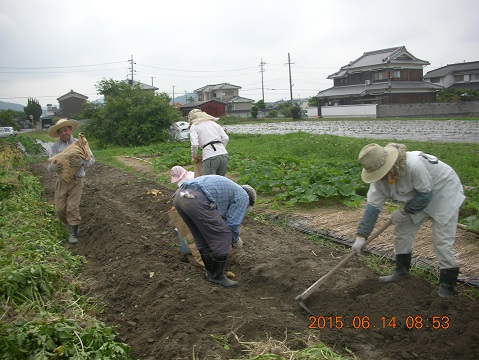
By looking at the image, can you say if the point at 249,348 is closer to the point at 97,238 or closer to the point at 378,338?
the point at 378,338

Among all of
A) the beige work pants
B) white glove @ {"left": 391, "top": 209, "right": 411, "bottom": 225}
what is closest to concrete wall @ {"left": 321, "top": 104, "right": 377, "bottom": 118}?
the beige work pants

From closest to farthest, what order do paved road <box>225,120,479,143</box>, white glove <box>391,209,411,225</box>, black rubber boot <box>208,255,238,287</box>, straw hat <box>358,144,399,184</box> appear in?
straw hat <box>358,144,399,184</box>
white glove <box>391,209,411,225</box>
black rubber boot <box>208,255,238,287</box>
paved road <box>225,120,479,143</box>

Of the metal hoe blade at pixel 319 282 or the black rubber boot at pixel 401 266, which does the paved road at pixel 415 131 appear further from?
the metal hoe blade at pixel 319 282

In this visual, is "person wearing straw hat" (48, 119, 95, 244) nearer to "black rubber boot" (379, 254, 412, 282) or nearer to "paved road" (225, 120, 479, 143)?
"black rubber boot" (379, 254, 412, 282)

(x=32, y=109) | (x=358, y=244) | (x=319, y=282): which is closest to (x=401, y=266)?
(x=358, y=244)

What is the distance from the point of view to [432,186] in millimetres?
3924

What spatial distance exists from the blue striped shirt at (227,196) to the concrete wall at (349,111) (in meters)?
33.7

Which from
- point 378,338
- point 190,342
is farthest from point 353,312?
point 190,342

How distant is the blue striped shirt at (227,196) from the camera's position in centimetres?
436

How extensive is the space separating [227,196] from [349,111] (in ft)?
121

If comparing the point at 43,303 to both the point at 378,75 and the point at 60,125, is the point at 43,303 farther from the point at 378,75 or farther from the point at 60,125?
the point at 378,75

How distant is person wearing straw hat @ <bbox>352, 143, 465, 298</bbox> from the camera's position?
12.6 feet

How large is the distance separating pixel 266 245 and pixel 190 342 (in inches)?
103
